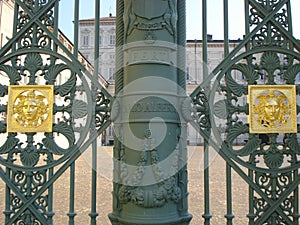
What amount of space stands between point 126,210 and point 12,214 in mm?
1120

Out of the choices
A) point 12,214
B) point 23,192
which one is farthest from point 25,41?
point 12,214

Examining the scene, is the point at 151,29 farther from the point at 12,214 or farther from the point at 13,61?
the point at 12,214

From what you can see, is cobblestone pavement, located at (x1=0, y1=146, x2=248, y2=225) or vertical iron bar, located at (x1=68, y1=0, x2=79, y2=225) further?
cobblestone pavement, located at (x1=0, y1=146, x2=248, y2=225)

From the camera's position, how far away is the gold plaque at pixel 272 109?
2.80 metres

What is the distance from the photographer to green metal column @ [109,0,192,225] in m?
2.56

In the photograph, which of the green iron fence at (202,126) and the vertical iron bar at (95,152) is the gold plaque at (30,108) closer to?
the green iron fence at (202,126)

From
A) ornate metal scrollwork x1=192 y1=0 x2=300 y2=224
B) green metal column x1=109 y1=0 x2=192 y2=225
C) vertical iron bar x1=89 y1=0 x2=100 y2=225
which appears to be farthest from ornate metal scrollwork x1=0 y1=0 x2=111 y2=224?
ornate metal scrollwork x1=192 y1=0 x2=300 y2=224

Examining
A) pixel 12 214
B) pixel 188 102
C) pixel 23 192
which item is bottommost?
pixel 12 214

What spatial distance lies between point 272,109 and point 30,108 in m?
2.19

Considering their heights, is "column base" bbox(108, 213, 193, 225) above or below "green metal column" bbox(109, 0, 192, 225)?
below

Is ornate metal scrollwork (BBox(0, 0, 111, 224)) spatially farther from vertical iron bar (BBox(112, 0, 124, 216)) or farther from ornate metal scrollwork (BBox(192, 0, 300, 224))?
ornate metal scrollwork (BBox(192, 0, 300, 224))

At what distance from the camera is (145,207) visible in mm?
2518

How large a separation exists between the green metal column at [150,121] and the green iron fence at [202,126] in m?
0.16

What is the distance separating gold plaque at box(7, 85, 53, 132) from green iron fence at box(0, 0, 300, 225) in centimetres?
5
